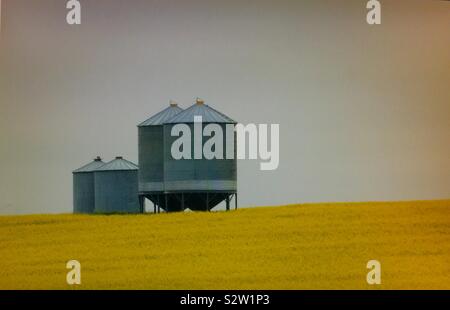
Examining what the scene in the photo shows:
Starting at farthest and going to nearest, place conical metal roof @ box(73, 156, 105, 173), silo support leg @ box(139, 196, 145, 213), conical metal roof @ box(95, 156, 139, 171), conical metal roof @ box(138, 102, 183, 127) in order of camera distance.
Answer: silo support leg @ box(139, 196, 145, 213), conical metal roof @ box(95, 156, 139, 171), conical metal roof @ box(138, 102, 183, 127), conical metal roof @ box(73, 156, 105, 173)

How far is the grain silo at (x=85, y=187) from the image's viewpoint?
1354 centimetres

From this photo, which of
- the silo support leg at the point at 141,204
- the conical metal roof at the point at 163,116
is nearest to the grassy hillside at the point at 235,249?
the silo support leg at the point at 141,204

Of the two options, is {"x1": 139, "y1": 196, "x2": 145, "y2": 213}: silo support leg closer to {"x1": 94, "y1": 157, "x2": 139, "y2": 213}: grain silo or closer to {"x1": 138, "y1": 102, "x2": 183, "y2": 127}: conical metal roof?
{"x1": 94, "y1": 157, "x2": 139, "y2": 213}: grain silo

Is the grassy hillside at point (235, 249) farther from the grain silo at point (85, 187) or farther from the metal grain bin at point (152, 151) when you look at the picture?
the metal grain bin at point (152, 151)

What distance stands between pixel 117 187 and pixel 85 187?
1.79 feet

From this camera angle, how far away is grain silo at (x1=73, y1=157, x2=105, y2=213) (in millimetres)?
13539

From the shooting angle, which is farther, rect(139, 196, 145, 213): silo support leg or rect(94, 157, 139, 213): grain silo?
rect(139, 196, 145, 213): silo support leg

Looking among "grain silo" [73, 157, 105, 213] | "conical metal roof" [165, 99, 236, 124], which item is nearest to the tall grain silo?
"conical metal roof" [165, 99, 236, 124]

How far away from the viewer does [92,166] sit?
1365cm

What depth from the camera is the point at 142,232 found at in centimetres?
1370

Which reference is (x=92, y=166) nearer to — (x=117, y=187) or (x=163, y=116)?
(x=117, y=187)

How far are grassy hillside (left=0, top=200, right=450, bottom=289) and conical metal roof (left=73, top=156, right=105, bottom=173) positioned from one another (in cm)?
53

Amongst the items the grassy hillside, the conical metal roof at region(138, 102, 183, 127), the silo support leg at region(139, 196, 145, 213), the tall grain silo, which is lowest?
the grassy hillside
